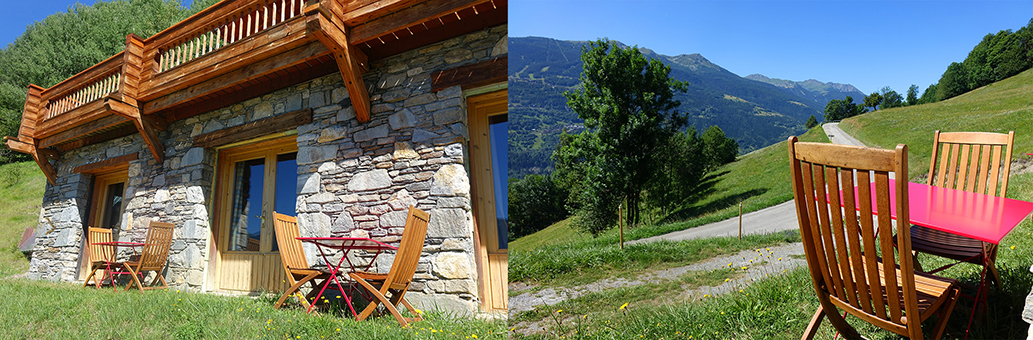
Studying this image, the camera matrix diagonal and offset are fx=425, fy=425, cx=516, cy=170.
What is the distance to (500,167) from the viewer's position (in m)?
3.39

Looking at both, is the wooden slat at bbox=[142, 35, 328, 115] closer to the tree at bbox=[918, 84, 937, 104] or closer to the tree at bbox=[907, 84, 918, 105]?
the tree at bbox=[918, 84, 937, 104]

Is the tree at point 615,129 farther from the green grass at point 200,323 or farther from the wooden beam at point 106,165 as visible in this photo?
the wooden beam at point 106,165

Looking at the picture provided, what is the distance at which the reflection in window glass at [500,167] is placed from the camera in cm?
335

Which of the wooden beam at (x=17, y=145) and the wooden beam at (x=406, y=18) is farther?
the wooden beam at (x=17, y=145)

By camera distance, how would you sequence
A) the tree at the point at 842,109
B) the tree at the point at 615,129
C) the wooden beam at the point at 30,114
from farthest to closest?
the tree at the point at 615,129
the wooden beam at the point at 30,114
the tree at the point at 842,109

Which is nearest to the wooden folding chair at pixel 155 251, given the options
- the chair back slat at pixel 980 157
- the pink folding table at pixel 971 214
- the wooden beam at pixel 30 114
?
the wooden beam at pixel 30 114

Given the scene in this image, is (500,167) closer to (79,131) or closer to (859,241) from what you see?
(859,241)

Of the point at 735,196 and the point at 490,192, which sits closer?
the point at 490,192

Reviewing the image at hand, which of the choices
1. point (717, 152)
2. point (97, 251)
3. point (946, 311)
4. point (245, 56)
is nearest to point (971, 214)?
point (946, 311)

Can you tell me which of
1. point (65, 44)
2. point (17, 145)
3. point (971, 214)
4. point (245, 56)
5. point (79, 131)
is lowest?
point (971, 214)

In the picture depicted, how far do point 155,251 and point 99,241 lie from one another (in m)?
1.02

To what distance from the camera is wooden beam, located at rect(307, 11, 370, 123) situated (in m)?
3.09

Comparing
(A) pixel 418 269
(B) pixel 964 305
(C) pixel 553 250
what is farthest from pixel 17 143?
(B) pixel 964 305

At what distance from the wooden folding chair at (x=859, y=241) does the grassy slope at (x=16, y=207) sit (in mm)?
10826
